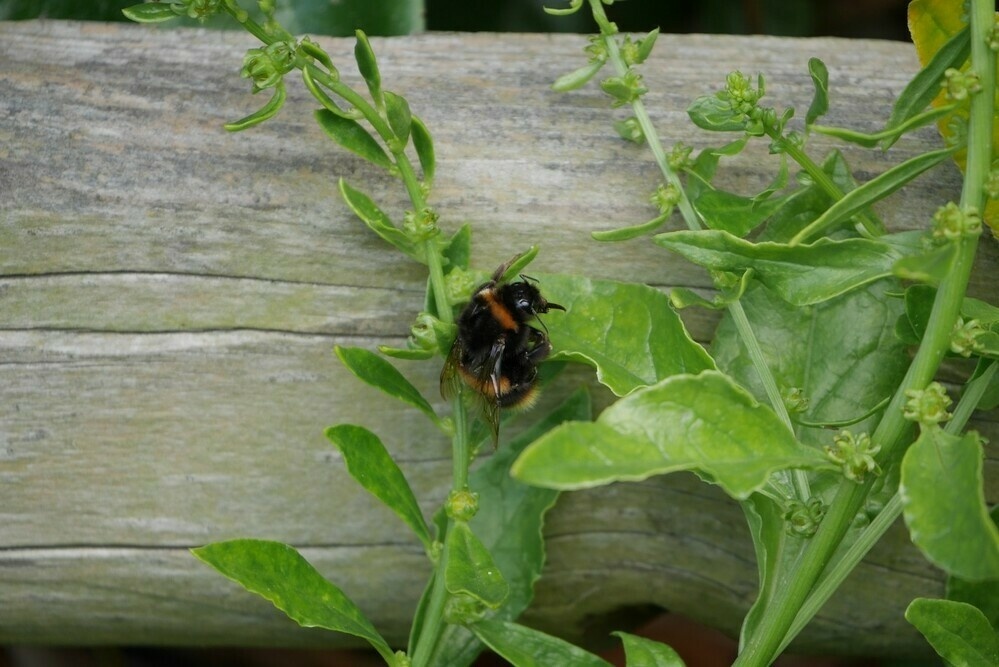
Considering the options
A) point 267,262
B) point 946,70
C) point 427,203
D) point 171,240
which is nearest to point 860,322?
point 946,70

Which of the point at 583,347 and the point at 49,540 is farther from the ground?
the point at 583,347

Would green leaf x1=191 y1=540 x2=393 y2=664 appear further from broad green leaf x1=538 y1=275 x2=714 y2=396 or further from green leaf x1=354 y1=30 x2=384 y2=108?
green leaf x1=354 y1=30 x2=384 y2=108

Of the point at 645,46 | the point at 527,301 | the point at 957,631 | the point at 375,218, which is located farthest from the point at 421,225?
the point at 957,631

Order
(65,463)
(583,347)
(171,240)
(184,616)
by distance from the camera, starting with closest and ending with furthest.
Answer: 1. (583,347)
2. (171,240)
3. (65,463)
4. (184,616)

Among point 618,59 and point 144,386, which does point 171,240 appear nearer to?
point 144,386

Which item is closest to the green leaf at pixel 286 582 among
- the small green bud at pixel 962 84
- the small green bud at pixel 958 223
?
the small green bud at pixel 958 223

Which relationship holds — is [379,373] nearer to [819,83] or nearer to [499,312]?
[499,312]

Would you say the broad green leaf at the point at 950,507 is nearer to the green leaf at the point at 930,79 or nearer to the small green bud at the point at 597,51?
the green leaf at the point at 930,79
